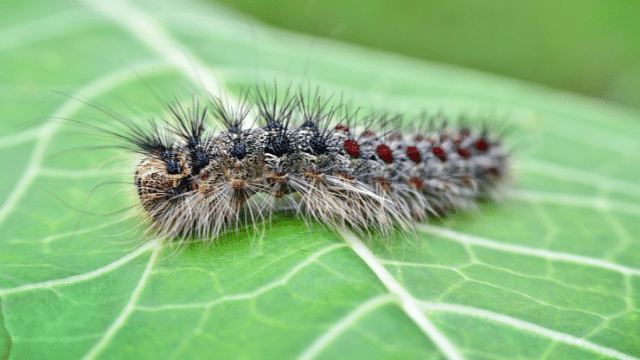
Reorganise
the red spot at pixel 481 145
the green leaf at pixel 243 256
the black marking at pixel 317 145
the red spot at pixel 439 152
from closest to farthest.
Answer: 1. the green leaf at pixel 243 256
2. the black marking at pixel 317 145
3. the red spot at pixel 439 152
4. the red spot at pixel 481 145

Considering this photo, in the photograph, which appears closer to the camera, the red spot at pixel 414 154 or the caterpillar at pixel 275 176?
the caterpillar at pixel 275 176

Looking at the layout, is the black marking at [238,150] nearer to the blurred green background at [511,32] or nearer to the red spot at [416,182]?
the red spot at [416,182]

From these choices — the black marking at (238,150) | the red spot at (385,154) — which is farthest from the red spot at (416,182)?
the black marking at (238,150)

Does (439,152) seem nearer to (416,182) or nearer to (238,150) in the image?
(416,182)

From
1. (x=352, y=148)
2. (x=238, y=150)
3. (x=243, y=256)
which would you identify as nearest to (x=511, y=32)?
(x=352, y=148)

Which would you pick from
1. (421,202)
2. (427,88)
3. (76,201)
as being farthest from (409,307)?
(427,88)

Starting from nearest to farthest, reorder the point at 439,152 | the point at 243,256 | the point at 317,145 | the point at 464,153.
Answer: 1. the point at 243,256
2. the point at 317,145
3. the point at 439,152
4. the point at 464,153
